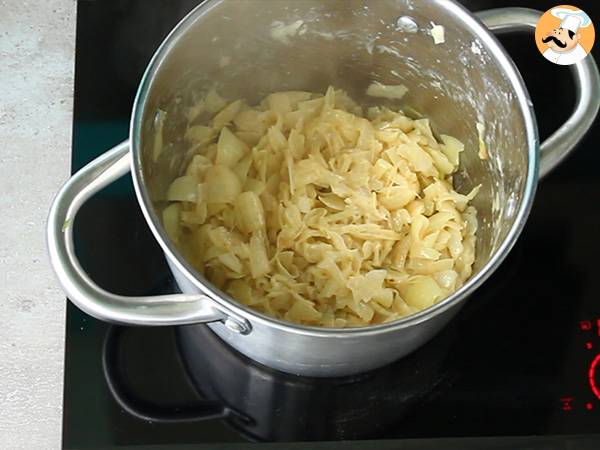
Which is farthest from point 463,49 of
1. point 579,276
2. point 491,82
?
A: point 579,276

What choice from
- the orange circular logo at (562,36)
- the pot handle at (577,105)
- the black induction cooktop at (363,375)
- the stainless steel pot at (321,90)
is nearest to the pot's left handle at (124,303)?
the stainless steel pot at (321,90)

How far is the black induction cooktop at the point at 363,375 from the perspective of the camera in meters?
0.88

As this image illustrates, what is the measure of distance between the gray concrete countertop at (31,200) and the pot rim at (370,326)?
251mm

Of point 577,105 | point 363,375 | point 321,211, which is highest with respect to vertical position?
point 577,105

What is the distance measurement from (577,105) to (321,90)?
330 millimetres

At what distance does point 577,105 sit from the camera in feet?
3.08

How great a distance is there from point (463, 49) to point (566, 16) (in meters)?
0.20

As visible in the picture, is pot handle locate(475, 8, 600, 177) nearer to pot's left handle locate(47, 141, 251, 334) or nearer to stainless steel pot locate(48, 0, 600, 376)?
stainless steel pot locate(48, 0, 600, 376)

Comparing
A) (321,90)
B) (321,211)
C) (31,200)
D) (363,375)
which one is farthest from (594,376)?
(31,200)

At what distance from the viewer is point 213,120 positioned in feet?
3.40

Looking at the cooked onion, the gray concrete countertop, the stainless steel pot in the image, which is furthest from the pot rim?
the gray concrete countertop

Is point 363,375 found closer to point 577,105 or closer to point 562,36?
point 577,105

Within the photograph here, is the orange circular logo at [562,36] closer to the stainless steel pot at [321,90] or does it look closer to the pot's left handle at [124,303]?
the stainless steel pot at [321,90]

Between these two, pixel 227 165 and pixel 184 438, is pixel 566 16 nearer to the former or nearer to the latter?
pixel 227 165
